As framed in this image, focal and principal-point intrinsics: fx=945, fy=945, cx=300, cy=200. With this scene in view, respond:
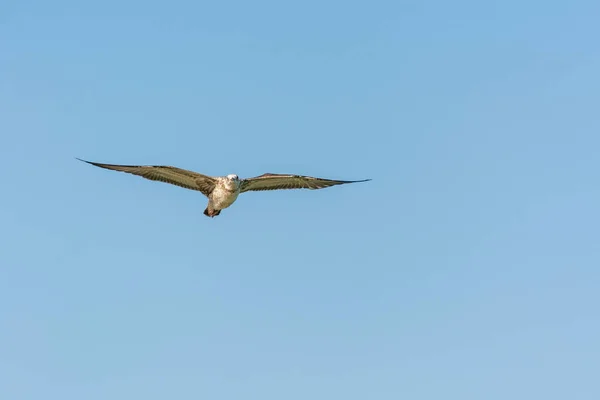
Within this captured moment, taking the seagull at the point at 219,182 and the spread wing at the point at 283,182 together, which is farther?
the spread wing at the point at 283,182

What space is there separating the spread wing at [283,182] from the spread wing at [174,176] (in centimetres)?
206

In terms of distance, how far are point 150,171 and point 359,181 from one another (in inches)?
456

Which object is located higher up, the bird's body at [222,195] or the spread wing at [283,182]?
the spread wing at [283,182]

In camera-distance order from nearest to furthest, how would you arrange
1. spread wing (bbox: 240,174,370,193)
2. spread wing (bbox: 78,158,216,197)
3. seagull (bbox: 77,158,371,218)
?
spread wing (bbox: 78,158,216,197), seagull (bbox: 77,158,371,218), spread wing (bbox: 240,174,370,193)

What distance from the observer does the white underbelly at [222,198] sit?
52750 mm

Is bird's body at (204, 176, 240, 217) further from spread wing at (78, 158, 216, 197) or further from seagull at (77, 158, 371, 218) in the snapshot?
spread wing at (78, 158, 216, 197)

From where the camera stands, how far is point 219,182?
53000 millimetres

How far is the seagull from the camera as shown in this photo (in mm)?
52312

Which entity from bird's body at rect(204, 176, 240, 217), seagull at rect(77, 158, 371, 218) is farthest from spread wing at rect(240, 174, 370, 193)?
bird's body at rect(204, 176, 240, 217)

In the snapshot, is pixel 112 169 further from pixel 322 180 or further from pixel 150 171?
pixel 322 180

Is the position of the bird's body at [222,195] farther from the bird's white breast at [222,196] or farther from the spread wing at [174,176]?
the spread wing at [174,176]

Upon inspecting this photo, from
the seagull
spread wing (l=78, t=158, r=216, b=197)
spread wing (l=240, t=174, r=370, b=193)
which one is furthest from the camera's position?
spread wing (l=240, t=174, r=370, b=193)

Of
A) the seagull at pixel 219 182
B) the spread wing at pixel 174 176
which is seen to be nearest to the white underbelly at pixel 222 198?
the seagull at pixel 219 182

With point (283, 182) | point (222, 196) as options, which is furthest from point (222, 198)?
point (283, 182)
